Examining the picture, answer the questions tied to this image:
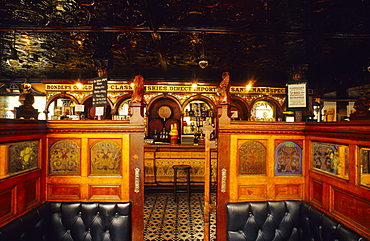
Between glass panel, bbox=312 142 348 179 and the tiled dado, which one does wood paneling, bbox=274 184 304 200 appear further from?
the tiled dado

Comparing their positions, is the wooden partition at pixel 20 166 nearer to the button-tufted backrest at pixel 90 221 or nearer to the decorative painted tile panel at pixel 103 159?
the button-tufted backrest at pixel 90 221

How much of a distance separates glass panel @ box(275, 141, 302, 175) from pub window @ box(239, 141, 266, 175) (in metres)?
0.21

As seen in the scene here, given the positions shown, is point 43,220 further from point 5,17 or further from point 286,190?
point 5,17

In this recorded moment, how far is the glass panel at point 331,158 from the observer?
2039 mm

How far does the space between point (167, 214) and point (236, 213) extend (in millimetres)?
2433

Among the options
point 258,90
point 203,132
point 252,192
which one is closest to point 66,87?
point 203,132

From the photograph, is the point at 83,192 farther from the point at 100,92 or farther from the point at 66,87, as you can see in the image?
the point at 66,87

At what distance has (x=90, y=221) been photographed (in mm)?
2354

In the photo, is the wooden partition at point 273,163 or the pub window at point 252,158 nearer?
the wooden partition at point 273,163

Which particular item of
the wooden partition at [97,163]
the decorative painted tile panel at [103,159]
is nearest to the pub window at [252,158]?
the wooden partition at [97,163]

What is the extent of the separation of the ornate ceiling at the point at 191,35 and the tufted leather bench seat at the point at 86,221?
292 cm

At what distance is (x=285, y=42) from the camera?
4.32 m

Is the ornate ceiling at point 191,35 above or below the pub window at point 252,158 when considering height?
above

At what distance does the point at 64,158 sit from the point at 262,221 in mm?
2723
